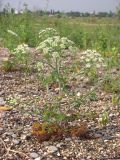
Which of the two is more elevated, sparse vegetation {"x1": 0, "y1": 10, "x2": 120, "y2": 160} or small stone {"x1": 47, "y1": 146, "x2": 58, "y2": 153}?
sparse vegetation {"x1": 0, "y1": 10, "x2": 120, "y2": 160}

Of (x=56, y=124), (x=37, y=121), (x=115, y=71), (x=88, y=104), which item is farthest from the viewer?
(x=115, y=71)

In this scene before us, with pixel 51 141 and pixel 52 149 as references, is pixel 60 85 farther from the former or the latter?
pixel 52 149

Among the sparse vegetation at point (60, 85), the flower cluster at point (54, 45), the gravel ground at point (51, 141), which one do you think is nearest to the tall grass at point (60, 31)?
the sparse vegetation at point (60, 85)

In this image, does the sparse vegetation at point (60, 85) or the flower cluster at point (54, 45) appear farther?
the sparse vegetation at point (60, 85)

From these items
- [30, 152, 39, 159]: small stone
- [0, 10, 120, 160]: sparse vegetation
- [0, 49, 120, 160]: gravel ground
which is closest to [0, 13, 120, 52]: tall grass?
[0, 10, 120, 160]: sparse vegetation

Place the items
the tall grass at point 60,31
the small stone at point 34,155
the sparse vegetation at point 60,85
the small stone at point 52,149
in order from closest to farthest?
1. the small stone at point 34,155
2. the small stone at point 52,149
3. the sparse vegetation at point 60,85
4. the tall grass at point 60,31

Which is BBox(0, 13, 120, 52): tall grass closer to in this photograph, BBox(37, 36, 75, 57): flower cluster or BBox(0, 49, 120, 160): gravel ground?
BBox(0, 49, 120, 160): gravel ground

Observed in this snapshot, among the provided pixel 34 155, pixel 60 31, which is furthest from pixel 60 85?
pixel 60 31

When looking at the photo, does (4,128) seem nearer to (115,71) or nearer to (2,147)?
(2,147)

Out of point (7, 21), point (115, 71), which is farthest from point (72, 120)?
point (7, 21)

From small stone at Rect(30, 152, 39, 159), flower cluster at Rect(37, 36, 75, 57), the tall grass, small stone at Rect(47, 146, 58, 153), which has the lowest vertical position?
small stone at Rect(30, 152, 39, 159)

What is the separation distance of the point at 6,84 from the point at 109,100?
5.81ft

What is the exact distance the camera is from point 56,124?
5.96 metres

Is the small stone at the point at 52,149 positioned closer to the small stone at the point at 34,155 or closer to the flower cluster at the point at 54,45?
the small stone at the point at 34,155
